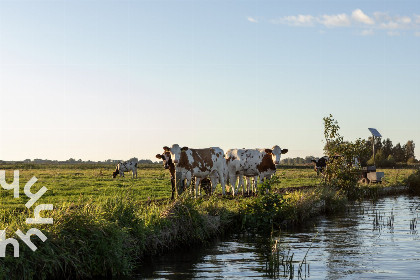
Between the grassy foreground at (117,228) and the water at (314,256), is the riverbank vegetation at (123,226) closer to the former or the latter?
the grassy foreground at (117,228)

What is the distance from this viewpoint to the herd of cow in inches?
1078

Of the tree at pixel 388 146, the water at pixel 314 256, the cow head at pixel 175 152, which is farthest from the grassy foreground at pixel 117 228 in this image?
the tree at pixel 388 146

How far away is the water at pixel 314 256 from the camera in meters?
13.9

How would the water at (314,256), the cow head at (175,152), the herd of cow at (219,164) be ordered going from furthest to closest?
1. the herd of cow at (219,164)
2. the cow head at (175,152)
3. the water at (314,256)

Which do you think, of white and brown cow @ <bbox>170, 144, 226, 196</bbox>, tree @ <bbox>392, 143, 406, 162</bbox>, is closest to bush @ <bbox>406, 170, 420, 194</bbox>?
white and brown cow @ <bbox>170, 144, 226, 196</bbox>

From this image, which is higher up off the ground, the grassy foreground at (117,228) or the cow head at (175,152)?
the cow head at (175,152)

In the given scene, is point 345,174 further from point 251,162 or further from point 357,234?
point 357,234

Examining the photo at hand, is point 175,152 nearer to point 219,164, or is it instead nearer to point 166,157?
point 166,157

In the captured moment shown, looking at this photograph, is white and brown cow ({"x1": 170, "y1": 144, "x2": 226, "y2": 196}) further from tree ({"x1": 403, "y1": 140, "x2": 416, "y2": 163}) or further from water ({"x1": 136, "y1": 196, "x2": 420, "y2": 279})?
tree ({"x1": 403, "y1": 140, "x2": 416, "y2": 163})

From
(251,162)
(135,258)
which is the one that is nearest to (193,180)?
(251,162)

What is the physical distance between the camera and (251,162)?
3069 centimetres

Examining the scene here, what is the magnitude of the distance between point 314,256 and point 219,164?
1337 centimetres

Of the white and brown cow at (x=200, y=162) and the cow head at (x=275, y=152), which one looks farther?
the cow head at (x=275, y=152)

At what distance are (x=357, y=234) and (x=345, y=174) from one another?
1420 cm
